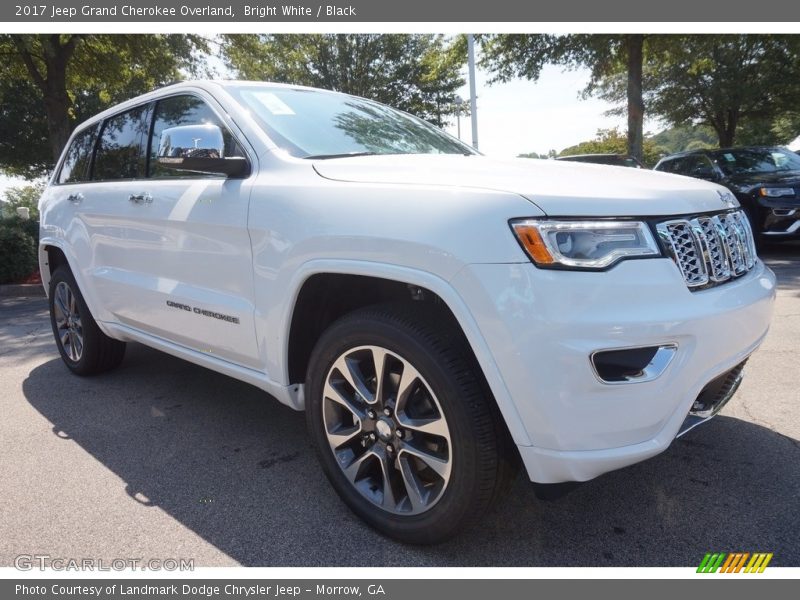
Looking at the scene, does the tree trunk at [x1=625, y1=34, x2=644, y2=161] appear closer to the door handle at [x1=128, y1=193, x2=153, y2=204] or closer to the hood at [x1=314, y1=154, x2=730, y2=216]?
the hood at [x1=314, y1=154, x2=730, y2=216]

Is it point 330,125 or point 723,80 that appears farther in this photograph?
point 723,80

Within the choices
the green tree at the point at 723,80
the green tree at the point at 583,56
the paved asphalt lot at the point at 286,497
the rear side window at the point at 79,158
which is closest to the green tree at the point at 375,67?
the green tree at the point at 583,56

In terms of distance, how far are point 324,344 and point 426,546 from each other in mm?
810

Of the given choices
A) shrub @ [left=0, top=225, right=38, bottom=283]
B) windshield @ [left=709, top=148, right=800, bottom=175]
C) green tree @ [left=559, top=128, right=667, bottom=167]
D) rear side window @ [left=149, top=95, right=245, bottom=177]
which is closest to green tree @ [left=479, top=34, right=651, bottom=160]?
windshield @ [left=709, top=148, right=800, bottom=175]

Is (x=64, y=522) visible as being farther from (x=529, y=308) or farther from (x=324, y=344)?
(x=529, y=308)

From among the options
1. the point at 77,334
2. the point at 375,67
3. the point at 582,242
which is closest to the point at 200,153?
the point at 582,242

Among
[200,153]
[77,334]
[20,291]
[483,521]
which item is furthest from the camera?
[20,291]

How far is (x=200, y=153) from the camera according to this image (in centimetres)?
249

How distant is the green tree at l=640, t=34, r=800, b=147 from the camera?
14.8m

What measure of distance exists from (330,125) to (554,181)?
Result: 4.30ft

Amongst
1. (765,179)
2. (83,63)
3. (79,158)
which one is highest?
(83,63)

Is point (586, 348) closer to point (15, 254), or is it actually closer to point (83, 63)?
point (15, 254)

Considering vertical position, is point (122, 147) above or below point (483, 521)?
above

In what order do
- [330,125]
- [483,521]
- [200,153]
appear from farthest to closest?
[330,125] → [200,153] → [483,521]
